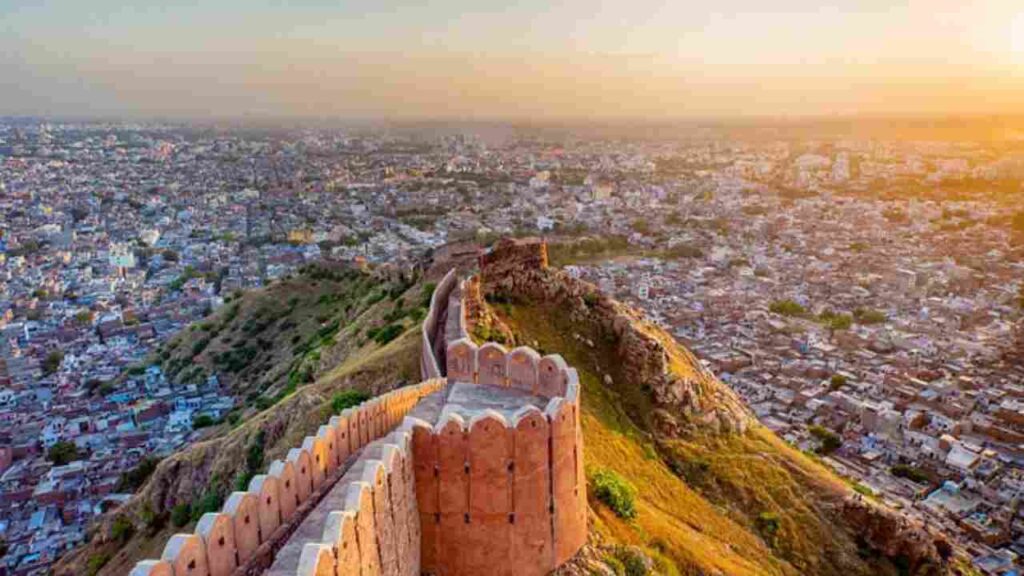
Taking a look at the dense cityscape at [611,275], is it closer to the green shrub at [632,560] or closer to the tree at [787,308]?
the tree at [787,308]

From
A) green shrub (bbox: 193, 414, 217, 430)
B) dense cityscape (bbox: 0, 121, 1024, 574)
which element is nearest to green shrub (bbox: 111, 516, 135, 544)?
dense cityscape (bbox: 0, 121, 1024, 574)

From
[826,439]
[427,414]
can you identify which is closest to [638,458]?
[427,414]

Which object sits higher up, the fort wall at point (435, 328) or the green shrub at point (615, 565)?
the fort wall at point (435, 328)

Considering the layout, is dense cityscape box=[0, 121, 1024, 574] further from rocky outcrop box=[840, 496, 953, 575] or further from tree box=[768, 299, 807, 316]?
rocky outcrop box=[840, 496, 953, 575]

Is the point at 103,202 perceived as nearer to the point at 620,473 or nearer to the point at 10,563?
the point at 10,563

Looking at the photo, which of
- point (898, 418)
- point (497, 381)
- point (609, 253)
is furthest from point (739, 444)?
point (609, 253)

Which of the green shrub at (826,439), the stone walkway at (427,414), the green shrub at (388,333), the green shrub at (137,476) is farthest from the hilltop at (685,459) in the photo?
the green shrub at (137,476)
